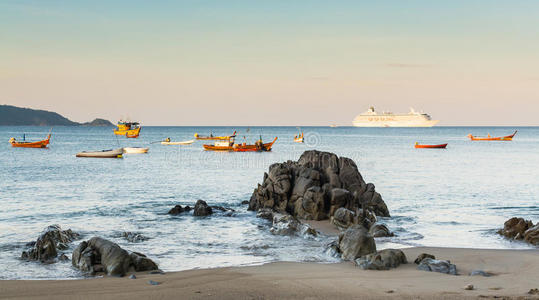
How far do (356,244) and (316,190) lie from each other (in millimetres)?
8369

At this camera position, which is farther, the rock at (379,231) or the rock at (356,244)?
the rock at (379,231)

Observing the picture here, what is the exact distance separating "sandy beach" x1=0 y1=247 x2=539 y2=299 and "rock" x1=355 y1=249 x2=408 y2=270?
0.63ft

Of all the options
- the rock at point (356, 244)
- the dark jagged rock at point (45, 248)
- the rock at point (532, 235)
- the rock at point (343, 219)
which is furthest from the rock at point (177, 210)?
the rock at point (532, 235)

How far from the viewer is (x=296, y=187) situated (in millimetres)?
23562

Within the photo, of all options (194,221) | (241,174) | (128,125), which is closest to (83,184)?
(241,174)

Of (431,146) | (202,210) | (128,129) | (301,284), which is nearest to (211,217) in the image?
(202,210)

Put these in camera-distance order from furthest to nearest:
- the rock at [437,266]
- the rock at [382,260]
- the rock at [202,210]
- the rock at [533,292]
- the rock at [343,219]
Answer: the rock at [202,210]
the rock at [343,219]
the rock at [382,260]
the rock at [437,266]
the rock at [533,292]

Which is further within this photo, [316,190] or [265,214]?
[265,214]

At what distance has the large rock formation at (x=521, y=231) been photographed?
1639 cm

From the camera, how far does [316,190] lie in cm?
2217

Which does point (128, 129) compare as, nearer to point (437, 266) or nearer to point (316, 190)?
point (316, 190)

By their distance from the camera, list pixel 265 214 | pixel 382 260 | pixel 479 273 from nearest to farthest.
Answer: pixel 479 273 < pixel 382 260 < pixel 265 214

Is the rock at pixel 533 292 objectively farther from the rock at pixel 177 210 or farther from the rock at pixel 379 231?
the rock at pixel 177 210

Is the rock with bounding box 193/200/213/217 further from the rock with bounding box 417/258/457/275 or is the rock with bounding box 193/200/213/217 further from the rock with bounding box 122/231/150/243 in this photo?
the rock with bounding box 417/258/457/275
